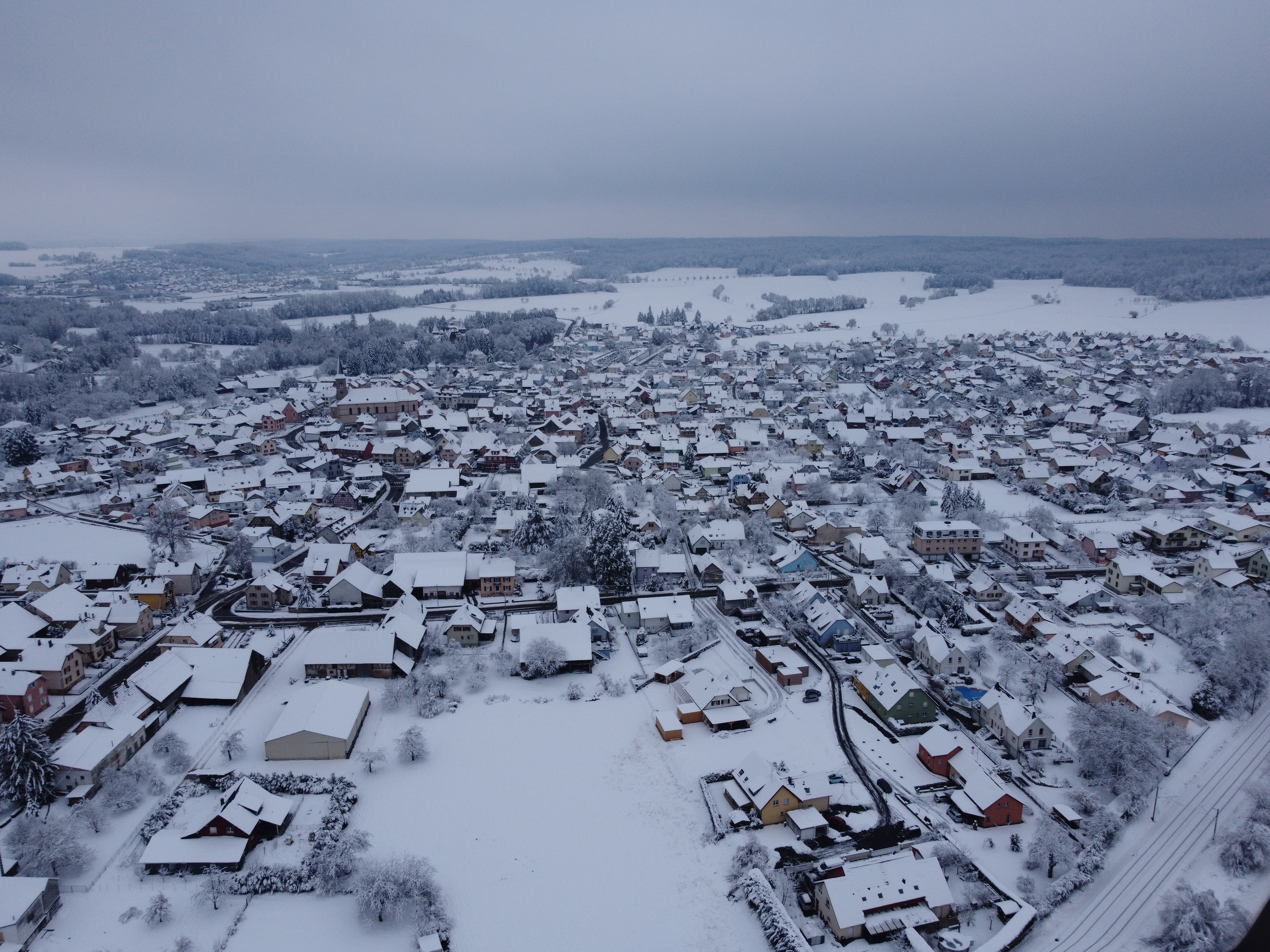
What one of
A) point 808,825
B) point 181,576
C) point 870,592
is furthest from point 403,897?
point 181,576

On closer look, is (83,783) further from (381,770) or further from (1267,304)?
(1267,304)

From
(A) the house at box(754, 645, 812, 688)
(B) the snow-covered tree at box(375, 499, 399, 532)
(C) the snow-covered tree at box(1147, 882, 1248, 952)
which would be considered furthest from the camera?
(B) the snow-covered tree at box(375, 499, 399, 532)

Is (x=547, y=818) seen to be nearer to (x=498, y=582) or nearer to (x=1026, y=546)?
(x=498, y=582)

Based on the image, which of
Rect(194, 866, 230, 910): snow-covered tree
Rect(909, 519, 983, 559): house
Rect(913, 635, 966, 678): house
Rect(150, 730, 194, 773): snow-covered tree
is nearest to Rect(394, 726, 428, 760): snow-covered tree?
Rect(194, 866, 230, 910): snow-covered tree

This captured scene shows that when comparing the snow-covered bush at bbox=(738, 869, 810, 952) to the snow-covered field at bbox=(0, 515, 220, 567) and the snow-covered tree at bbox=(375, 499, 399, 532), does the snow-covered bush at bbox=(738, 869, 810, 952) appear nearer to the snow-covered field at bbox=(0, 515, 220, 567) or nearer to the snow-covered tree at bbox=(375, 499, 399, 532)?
the snow-covered tree at bbox=(375, 499, 399, 532)

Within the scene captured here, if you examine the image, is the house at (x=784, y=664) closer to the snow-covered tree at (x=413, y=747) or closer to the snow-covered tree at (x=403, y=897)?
the snow-covered tree at (x=413, y=747)

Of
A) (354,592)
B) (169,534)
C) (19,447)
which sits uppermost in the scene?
(19,447)
